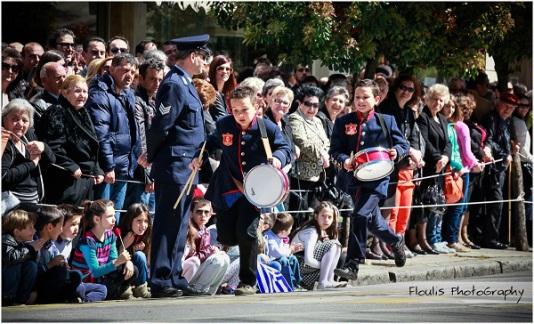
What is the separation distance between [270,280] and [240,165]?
121 cm

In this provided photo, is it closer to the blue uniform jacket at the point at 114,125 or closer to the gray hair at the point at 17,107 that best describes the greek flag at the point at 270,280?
the blue uniform jacket at the point at 114,125

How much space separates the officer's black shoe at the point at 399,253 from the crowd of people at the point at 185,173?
2 centimetres

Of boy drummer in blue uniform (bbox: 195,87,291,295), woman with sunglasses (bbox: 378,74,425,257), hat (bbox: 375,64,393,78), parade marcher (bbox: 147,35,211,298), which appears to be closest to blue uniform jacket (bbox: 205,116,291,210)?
boy drummer in blue uniform (bbox: 195,87,291,295)

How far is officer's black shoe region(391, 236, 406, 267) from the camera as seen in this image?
14734 millimetres

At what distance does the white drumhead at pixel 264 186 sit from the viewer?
39.7 ft

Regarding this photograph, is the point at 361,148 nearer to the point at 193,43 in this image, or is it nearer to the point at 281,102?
the point at 281,102

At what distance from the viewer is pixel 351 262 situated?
14.0m

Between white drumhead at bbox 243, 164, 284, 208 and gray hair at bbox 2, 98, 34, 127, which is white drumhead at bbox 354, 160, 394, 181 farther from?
gray hair at bbox 2, 98, 34, 127

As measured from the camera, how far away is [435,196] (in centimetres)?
1659

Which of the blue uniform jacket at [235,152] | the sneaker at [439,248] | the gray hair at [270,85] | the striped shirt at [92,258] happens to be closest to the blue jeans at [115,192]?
the striped shirt at [92,258]

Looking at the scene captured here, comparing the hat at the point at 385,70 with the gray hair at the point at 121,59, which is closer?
the gray hair at the point at 121,59

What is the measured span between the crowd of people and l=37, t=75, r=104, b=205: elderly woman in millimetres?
12

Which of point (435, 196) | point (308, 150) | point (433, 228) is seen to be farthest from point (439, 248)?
point (308, 150)

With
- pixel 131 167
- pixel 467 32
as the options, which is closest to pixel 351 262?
pixel 131 167
